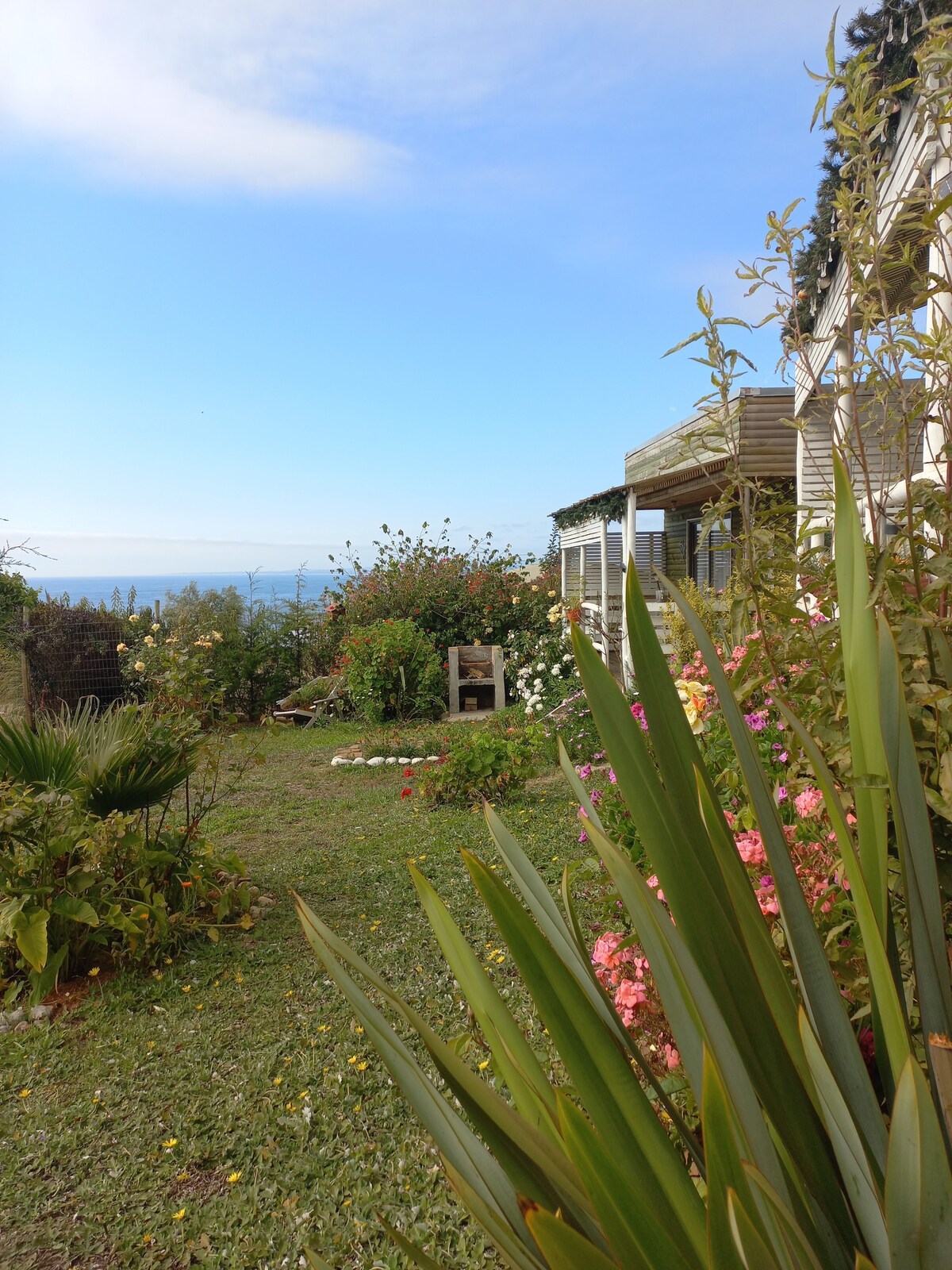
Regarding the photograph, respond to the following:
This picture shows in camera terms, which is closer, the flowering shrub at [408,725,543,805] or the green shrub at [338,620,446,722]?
the flowering shrub at [408,725,543,805]

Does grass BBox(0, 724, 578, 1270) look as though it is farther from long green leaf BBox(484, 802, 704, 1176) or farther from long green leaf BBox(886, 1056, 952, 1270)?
long green leaf BBox(886, 1056, 952, 1270)

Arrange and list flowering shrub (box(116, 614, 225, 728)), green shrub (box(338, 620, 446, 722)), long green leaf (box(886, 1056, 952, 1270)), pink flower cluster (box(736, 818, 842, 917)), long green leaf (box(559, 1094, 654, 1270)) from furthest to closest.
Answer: green shrub (box(338, 620, 446, 722)), flowering shrub (box(116, 614, 225, 728)), pink flower cluster (box(736, 818, 842, 917)), long green leaf (box(559, 1094, 654, 1270)), long green leaf (box(886, 1056, 952, 1270))

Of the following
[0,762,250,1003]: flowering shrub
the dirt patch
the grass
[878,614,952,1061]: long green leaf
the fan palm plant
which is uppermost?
[878,614,952,1061]: long green leaf

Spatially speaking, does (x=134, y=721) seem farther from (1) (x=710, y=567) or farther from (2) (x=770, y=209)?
(1) (x=710, y=567)

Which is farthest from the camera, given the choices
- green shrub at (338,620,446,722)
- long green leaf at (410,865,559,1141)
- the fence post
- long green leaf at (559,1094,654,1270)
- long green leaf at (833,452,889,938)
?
green shrub at (338,620,446,722)

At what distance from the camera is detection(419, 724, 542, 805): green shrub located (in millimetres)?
6207

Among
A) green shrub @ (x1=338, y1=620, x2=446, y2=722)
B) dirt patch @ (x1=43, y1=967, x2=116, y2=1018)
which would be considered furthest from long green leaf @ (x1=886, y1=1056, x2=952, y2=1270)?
green shrub @ (x1=338, y1=620, x2=446, y2=722)

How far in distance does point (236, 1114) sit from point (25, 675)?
9.37 meters

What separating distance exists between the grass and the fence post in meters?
7.57

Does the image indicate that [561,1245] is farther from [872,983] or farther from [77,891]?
[77,891]

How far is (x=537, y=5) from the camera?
380 cm

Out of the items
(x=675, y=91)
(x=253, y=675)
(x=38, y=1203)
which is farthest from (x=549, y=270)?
(x=38, y=1203)

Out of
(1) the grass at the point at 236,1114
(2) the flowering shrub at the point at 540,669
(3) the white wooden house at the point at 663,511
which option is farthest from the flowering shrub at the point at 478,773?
(2) the flowering shrub at the point at 540,669

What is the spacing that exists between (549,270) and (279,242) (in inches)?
176
